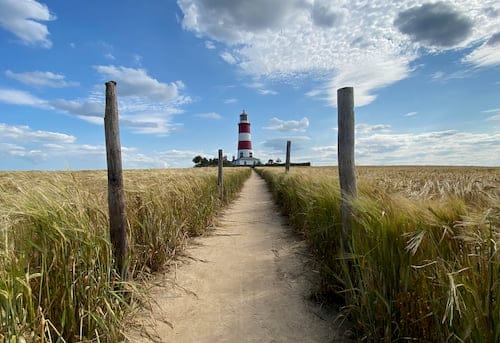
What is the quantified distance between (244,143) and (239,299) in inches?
2278

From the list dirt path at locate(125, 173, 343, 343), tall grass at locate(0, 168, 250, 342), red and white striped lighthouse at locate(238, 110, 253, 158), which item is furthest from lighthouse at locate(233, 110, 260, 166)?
tall grass at locate(0, 168, 250, 342)

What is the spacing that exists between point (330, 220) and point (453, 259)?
204 centimetres

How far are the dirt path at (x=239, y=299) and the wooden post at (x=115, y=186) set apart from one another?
2.26 feet

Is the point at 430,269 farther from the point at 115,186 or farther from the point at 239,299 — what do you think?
the point at 115,186

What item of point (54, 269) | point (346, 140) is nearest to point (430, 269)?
point (346, 140)

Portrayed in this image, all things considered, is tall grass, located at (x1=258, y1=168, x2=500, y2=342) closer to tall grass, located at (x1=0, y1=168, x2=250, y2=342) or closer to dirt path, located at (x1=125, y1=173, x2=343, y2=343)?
dirt path, located at (x1=125, y1=173, x2=343, y2=343)

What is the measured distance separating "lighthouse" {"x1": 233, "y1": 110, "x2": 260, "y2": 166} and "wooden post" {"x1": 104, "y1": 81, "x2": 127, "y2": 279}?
56880 mm

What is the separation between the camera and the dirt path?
2.83 meters

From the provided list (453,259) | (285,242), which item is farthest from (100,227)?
(285,242)

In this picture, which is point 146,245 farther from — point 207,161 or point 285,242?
point 207,161

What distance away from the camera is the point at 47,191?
259 cm

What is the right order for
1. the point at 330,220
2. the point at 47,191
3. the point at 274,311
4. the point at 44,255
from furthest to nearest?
the point at 330,220 < the point at 274,311 < the point at 47,191 < the point at 44,255

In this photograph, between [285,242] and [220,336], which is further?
[285,242]

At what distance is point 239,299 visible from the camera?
140 inches
